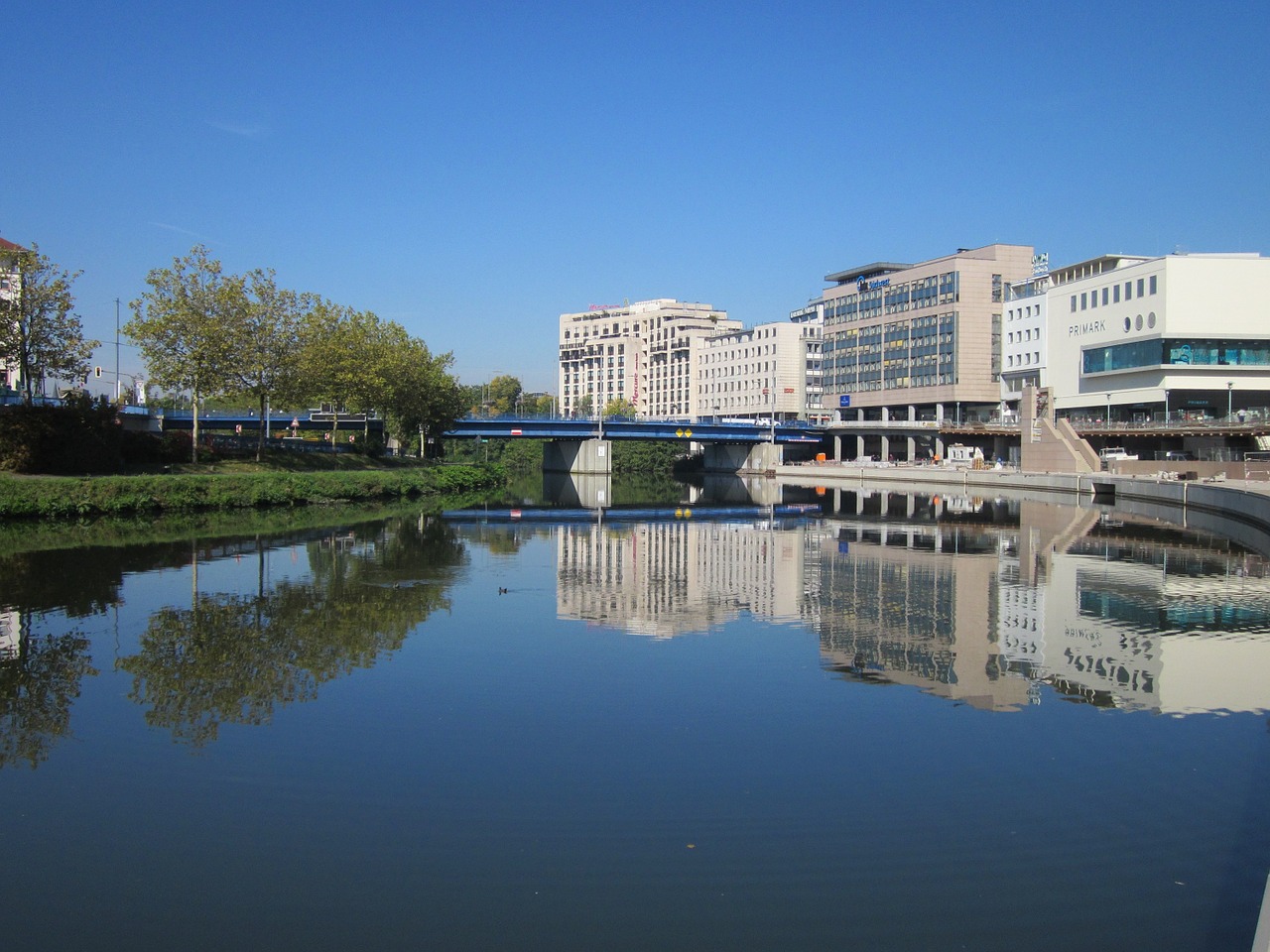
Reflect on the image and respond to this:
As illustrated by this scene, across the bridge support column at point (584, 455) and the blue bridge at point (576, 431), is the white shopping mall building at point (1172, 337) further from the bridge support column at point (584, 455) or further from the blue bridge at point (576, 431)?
the bridge support column at point (584, 455)

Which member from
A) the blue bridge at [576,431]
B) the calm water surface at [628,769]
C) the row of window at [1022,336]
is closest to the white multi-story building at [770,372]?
the blue bridge at [576,431]

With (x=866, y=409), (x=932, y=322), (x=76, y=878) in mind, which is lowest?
(x=76, y=878)

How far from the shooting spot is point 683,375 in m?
188

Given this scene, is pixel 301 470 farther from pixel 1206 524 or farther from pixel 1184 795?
pixel 1184 795

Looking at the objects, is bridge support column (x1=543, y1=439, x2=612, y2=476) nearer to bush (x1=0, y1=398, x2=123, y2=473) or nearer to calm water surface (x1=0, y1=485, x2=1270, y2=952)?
bush (x1=0, y1=398, x2=123, y2=473)

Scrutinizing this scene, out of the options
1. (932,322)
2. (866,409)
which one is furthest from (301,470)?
(866,409)

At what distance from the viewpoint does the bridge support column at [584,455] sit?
367ft

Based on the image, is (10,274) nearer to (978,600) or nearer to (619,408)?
(978,600)

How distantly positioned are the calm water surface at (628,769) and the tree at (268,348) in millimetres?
36300

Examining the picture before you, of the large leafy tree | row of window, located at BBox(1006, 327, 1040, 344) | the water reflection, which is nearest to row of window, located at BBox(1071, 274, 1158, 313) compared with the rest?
row of window, located at BBox(1006, 327, 1040, 344)

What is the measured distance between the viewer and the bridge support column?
112m

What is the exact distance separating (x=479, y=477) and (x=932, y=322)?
180 feet

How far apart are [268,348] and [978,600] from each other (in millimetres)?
48804

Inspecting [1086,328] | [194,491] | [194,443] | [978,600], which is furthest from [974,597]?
[1086,328]
